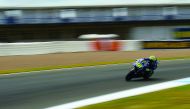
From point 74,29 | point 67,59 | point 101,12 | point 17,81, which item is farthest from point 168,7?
point 17,81

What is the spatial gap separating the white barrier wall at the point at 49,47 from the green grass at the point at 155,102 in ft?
56.1

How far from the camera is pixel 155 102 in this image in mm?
8672

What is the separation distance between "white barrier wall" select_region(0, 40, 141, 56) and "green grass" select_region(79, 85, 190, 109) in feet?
56.1

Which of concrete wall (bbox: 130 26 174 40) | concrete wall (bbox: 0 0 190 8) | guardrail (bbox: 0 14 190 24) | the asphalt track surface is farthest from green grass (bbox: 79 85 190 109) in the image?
concrete wall (bbox: 0 0 190 8)

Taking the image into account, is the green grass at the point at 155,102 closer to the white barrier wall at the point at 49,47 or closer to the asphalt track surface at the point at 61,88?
the asphalt track surface at the point at 61,88

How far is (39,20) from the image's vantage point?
141ft

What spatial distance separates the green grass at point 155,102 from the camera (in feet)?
27.1

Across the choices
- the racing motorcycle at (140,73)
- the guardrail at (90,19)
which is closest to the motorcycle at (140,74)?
the racing motorcycle at (140,73)

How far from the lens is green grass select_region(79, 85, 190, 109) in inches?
325

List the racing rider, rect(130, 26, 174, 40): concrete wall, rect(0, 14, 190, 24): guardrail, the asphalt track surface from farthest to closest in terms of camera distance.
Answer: rect(130, 26, 174, 40): concrete wall → rect(0, 14, 190, 24): guardrail → the racing rider → the asphalt track surface

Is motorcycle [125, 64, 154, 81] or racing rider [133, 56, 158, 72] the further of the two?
motorcycle [125, 64, 154, 81]

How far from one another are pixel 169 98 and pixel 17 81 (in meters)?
6.05

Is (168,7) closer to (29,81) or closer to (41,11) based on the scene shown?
(41,11)

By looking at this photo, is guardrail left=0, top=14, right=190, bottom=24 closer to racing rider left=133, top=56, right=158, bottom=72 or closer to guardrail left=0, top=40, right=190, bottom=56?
guardrail left=0, top=40, right=190, bottom=56
